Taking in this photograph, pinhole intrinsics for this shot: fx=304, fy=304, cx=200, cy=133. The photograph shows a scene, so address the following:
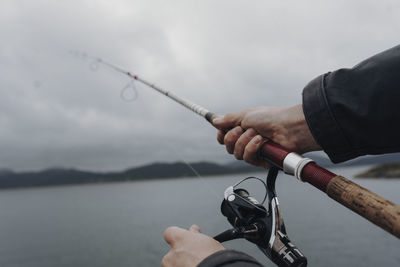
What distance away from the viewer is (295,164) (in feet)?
4.83

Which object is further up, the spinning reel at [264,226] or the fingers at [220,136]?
the fingers at [220,136]

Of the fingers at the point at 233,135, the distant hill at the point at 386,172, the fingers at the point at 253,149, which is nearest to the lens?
the fingers at the point at 253,149

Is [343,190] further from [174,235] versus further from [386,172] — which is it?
[386,172]

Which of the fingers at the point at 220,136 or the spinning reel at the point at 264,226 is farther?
the fingers at the point at 220,136

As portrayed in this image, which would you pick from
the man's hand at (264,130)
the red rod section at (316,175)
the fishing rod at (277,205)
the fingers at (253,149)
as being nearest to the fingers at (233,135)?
the man's hand at (264,130)

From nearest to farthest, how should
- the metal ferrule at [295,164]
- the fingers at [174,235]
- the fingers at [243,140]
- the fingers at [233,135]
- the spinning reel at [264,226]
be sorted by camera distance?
the fingers at [174,235]
the metal ferrule at [295,164]
the spinning reel at [264,226]
the fingers at [243,140]
the fingers at [233,135]

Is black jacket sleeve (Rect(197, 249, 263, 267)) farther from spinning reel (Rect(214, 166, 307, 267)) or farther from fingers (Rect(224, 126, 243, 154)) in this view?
fingers (Rect(224, 126, 243, 154))

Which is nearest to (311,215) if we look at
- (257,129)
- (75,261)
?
(75,261)

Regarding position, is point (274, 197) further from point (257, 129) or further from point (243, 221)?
point (257, 129)

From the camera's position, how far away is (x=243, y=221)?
5.97 feet

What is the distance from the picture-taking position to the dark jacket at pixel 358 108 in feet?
4.43

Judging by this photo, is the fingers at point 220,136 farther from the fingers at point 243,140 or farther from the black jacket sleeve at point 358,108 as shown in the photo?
the black jacket sleeve at point 358,108

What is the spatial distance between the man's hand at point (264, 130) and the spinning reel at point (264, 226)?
0.80ft

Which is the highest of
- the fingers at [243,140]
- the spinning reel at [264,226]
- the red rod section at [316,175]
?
the fingers at [243,140]
